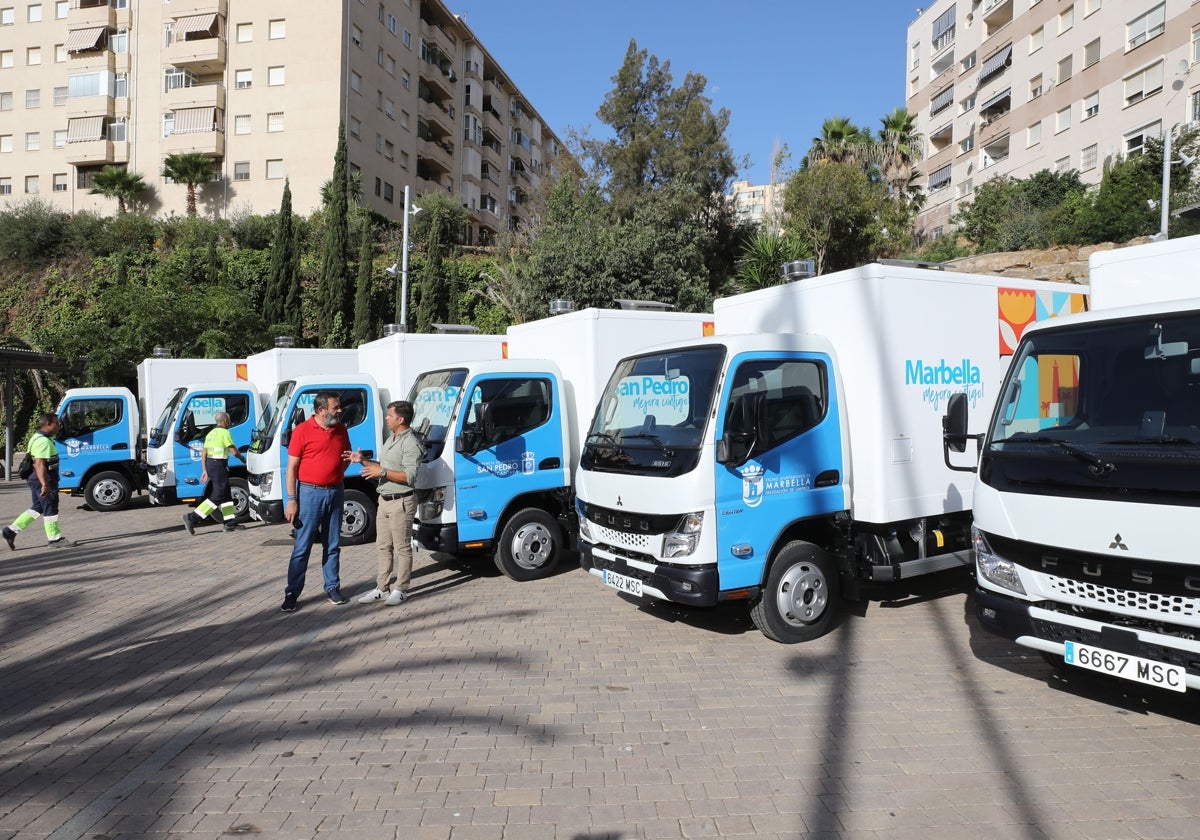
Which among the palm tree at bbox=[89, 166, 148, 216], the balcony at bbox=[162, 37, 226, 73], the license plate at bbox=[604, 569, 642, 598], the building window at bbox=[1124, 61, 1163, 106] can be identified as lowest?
the license plate at bbox=[604, 569, 642, 598]

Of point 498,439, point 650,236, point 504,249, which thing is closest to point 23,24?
point 504,249

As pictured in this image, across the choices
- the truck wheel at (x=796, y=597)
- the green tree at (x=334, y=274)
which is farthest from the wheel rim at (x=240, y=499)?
the green tree at (x=334, y=274)

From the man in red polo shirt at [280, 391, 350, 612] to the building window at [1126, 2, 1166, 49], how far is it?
3484cm

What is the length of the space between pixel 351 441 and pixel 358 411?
408 mm

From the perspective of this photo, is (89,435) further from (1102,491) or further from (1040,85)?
(1040,85)

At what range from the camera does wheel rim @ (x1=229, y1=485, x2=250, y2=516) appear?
1269 cm

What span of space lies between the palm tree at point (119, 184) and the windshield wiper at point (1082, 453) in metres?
43.0

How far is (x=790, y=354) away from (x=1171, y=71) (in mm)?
32051

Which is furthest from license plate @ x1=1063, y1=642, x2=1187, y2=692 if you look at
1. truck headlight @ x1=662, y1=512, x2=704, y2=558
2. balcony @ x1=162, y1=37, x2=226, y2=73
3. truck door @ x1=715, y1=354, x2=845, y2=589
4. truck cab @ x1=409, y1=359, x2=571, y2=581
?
balcony @ x1=162, y1=37, x2=226, y2=73

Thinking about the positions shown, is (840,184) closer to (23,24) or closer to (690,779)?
(690,779)

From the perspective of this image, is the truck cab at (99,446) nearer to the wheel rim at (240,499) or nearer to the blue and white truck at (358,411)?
the wheel rim at (240,499)

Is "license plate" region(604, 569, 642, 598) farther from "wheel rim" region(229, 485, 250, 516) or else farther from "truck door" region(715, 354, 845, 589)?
"wheel rim" region(229, 485, 250, 516)

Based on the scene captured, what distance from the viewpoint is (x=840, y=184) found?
25938 millimetres

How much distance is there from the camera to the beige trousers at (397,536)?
7.17 m
